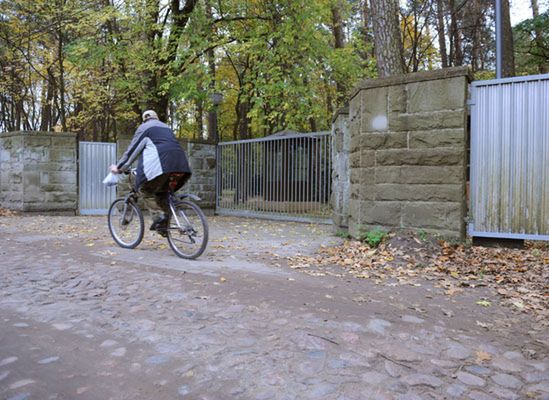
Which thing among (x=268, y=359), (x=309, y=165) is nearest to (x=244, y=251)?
(x=268, y=359)

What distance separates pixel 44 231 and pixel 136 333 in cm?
644

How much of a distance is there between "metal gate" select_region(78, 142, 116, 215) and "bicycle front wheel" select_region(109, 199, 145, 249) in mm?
6018

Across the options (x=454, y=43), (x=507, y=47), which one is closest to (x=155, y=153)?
(x=507, y=47)

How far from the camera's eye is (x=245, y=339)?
2.98 metres

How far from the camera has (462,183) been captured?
5.68m

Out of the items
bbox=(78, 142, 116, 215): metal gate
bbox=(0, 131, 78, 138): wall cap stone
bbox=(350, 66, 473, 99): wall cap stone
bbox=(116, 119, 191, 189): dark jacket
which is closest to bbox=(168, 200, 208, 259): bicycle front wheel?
bbox=(116, 119, 191, 189): dark jacket

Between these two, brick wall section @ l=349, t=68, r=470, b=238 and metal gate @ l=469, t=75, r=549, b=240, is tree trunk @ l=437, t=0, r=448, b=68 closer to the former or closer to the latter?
brick wall section @ l=349, t=68, r=470, b=238

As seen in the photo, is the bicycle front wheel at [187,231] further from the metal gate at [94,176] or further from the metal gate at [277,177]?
the metal gate at [94,176]

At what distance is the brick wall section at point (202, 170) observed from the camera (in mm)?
12945

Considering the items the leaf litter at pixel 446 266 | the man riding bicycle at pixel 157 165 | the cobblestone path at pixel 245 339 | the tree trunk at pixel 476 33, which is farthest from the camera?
the tree trunk at pixel 476 33

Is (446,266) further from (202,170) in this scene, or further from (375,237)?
(202,170)

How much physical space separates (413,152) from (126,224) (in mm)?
4072

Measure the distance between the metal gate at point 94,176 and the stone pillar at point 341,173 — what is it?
6.77 m

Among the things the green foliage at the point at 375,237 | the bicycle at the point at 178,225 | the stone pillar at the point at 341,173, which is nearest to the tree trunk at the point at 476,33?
the stone pillar at the point at 341,173
